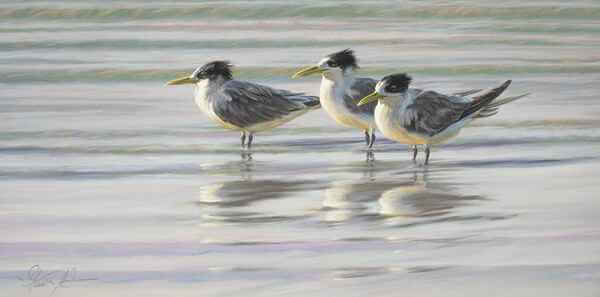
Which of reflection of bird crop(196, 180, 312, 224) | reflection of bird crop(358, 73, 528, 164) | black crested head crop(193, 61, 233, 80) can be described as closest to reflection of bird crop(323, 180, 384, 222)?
reflection of bird crop(196, 180, 312, 224)

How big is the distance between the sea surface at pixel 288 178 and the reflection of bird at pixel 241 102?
0.23 metres

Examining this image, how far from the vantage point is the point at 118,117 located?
14.1 metres

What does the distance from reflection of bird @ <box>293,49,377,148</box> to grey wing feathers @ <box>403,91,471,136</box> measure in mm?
794

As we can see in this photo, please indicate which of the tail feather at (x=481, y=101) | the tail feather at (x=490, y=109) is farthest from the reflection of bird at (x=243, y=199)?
the tail feather at (x=490, y=109)

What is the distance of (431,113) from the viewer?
11234mm

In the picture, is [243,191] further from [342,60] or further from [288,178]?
[342,60]

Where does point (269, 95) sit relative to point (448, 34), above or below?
below

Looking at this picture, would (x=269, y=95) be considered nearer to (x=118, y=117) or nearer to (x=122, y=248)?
(x=118, y=117)

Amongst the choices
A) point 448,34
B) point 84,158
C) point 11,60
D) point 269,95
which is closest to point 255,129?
point 269,95

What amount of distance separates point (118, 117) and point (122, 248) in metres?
6.12

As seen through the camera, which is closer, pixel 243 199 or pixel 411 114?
pixel 243 199

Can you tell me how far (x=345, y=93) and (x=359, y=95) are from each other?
0.39 ft

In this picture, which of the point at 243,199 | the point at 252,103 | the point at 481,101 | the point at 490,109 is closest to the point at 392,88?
the point at 481,101

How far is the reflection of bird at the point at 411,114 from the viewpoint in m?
11.1
